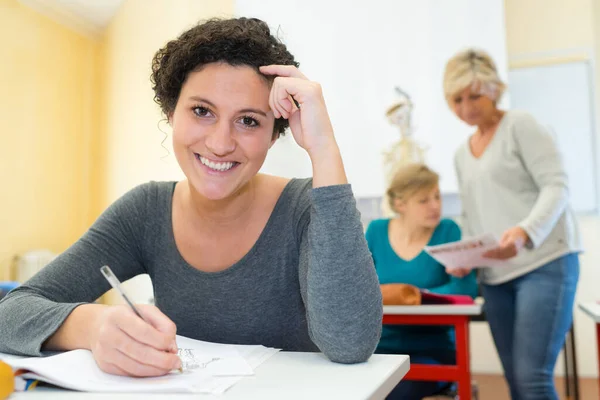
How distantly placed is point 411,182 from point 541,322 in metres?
0.91

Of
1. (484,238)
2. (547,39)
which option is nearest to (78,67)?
(547,39)

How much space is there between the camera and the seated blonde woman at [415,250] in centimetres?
193

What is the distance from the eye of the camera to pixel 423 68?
3.96m

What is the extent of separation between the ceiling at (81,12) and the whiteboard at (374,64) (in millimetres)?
1247

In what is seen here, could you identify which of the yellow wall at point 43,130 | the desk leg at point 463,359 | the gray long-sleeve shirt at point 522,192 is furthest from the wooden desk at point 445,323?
the yellow wall at point 43,130

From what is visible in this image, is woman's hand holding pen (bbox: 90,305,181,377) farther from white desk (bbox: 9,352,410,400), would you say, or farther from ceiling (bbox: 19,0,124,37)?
ceiling (bbox: 19,0,124,37)

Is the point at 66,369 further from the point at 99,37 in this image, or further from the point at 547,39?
the point at 99,37

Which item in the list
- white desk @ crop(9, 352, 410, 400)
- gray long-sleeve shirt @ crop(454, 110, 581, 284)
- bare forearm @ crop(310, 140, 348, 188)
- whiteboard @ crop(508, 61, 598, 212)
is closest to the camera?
white desk @ crop(9, 352, 410, 400)

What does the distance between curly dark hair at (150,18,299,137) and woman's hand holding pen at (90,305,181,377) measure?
0.49 m

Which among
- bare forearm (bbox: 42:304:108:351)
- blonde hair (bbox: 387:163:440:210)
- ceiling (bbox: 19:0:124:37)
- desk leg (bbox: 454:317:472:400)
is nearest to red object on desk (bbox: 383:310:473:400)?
desk leg (bbox: 454:317:472:400)

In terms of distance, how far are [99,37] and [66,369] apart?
4.85 meters

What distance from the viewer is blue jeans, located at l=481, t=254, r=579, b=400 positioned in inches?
68.2

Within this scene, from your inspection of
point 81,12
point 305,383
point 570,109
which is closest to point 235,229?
point 305,383

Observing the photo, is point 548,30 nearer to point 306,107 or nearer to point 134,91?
point 134,91
